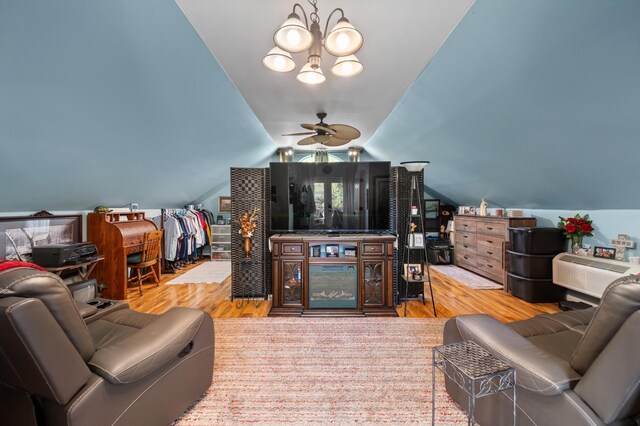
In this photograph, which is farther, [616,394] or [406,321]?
[406,321]

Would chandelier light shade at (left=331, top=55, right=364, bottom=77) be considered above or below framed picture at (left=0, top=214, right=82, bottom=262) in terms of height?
above

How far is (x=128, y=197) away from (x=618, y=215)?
6.83 meters

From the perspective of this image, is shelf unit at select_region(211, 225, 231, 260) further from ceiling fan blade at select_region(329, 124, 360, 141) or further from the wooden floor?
ceiling fan blade at select_region(329, 124, 360, 141)

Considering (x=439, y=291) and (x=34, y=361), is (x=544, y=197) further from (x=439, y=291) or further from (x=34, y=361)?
(x=34, y=361)

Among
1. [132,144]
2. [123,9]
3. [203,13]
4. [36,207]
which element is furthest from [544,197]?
[36,207]

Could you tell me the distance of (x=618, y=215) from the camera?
3105mm

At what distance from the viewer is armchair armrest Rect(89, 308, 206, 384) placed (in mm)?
1144

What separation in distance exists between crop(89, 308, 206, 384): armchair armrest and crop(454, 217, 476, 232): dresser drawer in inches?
208

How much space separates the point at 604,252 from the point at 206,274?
20.0 ft

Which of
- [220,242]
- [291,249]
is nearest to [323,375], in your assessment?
[291,249]

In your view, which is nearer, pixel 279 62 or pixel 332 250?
pixel 279 62

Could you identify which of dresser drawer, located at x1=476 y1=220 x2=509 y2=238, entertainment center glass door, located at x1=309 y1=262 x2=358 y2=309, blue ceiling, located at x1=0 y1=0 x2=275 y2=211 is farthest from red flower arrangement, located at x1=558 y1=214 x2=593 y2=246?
blue ceiling, located at x1=0 y1=0 x2=275 y2=211

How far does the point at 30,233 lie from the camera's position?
120 inches

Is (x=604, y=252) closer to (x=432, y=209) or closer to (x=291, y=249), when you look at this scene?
(x=432, y=209)
